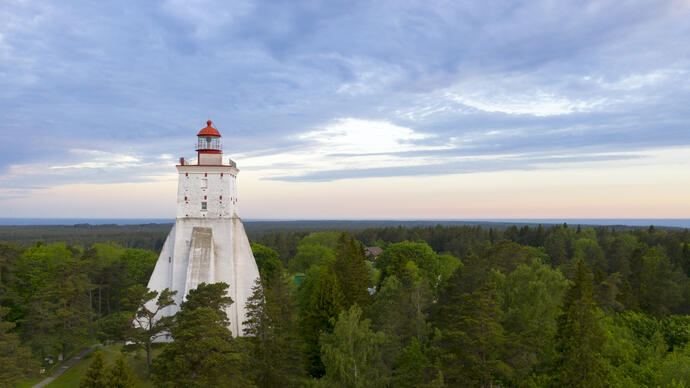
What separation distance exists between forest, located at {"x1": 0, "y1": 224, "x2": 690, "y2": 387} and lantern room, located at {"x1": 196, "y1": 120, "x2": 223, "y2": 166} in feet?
37.7

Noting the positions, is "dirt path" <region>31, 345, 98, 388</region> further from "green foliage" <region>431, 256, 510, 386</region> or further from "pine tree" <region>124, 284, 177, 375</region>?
"green foliage" <region>431, 256, 510, 386</region>

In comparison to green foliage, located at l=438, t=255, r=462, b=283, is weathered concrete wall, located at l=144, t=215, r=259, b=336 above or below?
above

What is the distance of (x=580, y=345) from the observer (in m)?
18.9

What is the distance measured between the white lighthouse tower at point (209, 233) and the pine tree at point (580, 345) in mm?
23615

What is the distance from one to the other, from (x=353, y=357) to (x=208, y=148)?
70.2 feet

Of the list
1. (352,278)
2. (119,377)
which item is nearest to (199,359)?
(119,377)

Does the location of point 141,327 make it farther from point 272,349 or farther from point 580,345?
point 580,345

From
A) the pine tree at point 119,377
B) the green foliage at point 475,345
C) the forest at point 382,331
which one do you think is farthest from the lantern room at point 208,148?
the green foliage at point 475,345

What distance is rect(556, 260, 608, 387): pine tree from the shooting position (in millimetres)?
18797

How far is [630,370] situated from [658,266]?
26.8 m

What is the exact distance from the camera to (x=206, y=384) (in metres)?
17.9

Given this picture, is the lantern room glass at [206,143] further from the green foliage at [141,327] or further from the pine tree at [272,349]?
the pine tree at [272,349]

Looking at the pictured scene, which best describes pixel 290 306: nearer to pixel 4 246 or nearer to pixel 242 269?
pixel 242 269

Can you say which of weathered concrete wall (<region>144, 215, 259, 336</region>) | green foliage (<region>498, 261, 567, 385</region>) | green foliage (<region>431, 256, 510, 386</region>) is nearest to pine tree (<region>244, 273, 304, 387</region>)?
weathered concrete wall (<region>144, 215, 259, 336</region>)
